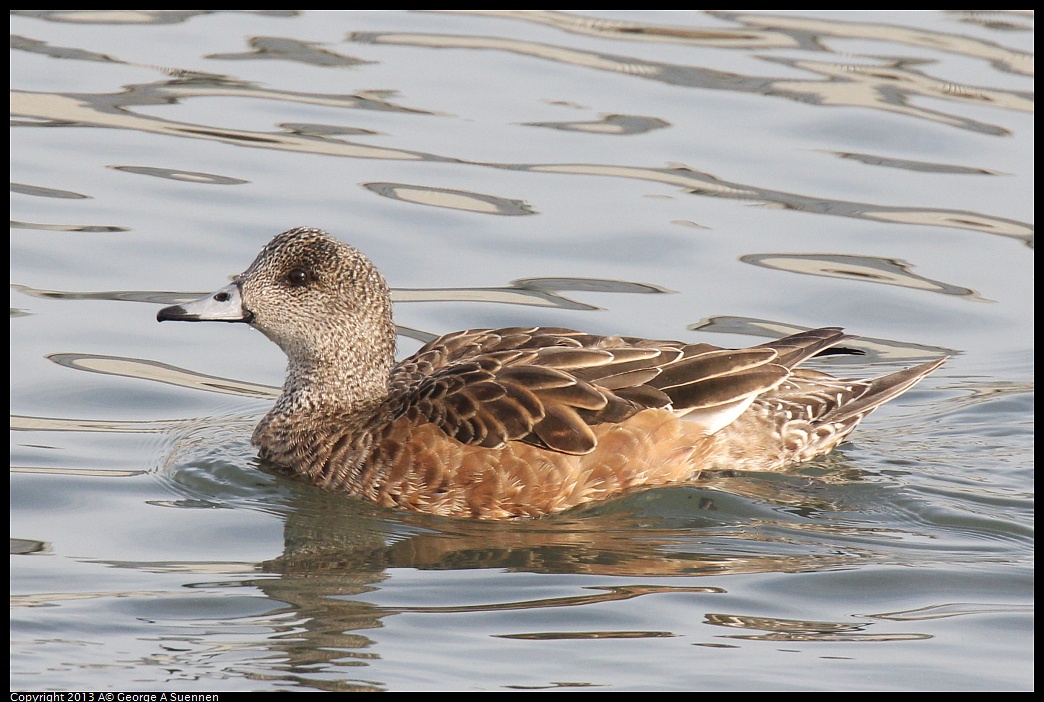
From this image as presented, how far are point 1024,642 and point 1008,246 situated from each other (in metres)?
5.72

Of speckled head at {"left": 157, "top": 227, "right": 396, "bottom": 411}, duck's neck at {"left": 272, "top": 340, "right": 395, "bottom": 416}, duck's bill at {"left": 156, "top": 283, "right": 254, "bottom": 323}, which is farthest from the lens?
duck's neck at {"left": 272, "top": 340, "right": 395, "bottom": 416}

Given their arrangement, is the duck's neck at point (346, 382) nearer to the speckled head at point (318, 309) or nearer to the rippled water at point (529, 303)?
the speckled head at point (318, 309)

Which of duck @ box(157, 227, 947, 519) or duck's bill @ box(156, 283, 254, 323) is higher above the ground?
duck's bill @ box(156, 283, 254, 323)

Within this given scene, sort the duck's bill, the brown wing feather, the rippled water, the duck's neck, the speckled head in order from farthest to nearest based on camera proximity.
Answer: the duck's neck, the speckled head, the duck's bill, the brown wing feather, the rippled water

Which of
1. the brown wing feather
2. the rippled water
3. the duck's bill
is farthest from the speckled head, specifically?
the rippled water

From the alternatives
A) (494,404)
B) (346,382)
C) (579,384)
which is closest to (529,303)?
(346,382)

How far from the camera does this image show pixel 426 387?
765 cm

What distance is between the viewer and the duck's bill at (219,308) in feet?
25.0

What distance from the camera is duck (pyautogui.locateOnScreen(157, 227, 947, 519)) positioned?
7438 millimetres

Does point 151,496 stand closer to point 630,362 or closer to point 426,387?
point 426,387

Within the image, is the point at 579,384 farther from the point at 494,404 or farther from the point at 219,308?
the point at 219,308

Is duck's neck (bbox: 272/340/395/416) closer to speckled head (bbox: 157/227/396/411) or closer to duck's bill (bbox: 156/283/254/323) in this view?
speckled head (bbox: 157/227/396/411)

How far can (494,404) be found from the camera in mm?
7430

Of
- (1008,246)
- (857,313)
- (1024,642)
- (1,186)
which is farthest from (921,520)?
(1,186)
